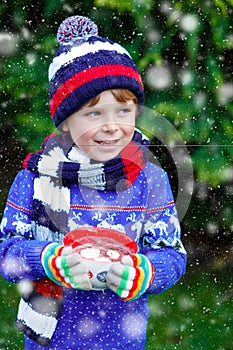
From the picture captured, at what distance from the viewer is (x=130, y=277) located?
138cm

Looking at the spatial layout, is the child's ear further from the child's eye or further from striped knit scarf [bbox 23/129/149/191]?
the child's eye

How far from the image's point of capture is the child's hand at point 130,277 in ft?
4.52

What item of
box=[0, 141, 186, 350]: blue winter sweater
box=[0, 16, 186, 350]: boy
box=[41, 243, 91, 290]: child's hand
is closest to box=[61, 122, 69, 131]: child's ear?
box=[0, 16, 186, 350]: boy

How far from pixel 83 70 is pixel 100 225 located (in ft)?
1.02

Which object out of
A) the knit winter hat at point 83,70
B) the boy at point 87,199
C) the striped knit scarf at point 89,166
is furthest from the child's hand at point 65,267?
the knit winter hat at point 83,70

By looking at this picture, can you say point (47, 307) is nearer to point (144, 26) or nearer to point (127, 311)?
point (127, 311)

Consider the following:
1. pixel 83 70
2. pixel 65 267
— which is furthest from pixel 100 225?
pixel 83 70

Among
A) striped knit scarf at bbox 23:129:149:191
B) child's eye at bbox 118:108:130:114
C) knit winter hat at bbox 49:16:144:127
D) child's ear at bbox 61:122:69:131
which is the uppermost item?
knit winter hat at bbox 49:16:144:127

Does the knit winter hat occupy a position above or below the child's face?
above

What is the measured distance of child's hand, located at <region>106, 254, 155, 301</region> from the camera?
1379mm

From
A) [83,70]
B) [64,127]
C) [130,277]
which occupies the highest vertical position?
[83,70]

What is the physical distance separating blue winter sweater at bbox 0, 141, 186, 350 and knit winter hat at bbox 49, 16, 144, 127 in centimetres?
17

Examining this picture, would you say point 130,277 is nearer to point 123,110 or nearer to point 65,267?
point 65,267

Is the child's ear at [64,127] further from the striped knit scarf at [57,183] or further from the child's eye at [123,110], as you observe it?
the child's eye at [123,110]
